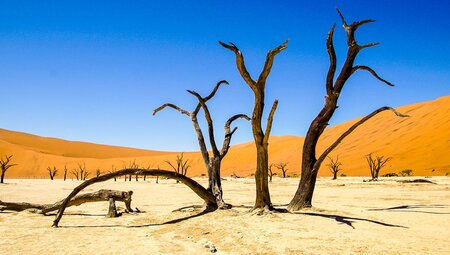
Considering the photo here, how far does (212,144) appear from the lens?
8430 millimetres

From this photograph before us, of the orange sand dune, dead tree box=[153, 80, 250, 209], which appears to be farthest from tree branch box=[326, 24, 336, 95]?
the orange sand dune

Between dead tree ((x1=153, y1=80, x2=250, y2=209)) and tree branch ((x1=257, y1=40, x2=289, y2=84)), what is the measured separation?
1.98 metres

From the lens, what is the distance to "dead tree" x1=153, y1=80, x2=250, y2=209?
8141 millimetres

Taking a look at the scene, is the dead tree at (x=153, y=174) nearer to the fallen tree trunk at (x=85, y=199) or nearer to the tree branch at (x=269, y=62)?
the fallen tree trunk at (x=85, y=199)

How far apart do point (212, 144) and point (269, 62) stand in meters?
2.55

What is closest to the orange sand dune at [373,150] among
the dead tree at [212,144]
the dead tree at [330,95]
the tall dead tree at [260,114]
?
the dead tree at [330,95]

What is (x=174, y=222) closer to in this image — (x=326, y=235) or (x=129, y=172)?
(x=129, y=172)

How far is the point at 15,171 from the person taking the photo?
71.4 meters

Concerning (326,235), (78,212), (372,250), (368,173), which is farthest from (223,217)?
(368,173)

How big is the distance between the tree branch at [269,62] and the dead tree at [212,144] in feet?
6.51

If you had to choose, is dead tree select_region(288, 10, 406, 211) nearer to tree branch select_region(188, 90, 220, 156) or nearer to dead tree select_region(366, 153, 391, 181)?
tree branch select_region(188, 90, 220, 156)

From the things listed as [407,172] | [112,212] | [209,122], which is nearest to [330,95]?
[209,122]

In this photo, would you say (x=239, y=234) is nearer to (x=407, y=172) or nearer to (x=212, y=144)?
(x=212, y=144)

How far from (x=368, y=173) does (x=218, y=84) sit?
35.7m
